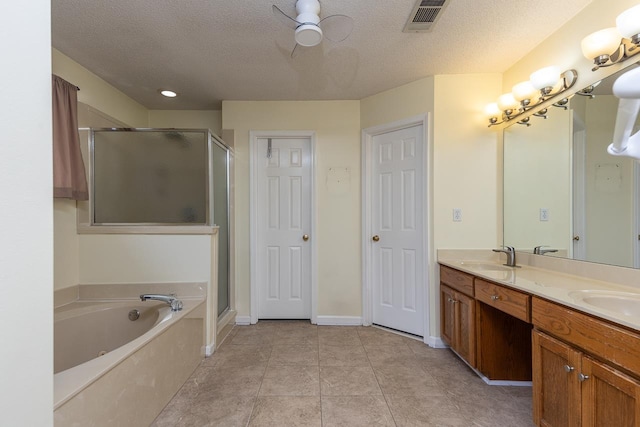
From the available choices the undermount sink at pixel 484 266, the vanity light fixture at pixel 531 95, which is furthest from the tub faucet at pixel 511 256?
the vanity light fixture at pixel 531 95

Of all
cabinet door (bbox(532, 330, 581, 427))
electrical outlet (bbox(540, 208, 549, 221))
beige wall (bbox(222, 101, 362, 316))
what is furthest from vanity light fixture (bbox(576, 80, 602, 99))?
beige wall (bbox(222, 101, 362, 316))

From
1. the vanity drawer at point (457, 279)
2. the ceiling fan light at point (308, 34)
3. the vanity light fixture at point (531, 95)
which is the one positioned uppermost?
the ceiling fan light at point (308, 34)

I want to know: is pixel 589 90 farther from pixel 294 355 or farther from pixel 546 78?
pixel 294 355

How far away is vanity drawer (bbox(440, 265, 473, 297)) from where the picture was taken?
6.55 feet

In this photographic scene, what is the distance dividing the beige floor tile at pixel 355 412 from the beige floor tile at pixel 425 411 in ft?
0.19

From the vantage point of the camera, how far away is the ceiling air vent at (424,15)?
1646mm

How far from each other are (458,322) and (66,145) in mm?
3073

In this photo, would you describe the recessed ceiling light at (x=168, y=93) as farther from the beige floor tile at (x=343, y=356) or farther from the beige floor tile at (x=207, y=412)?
the beige floor tile at (x=343, y=356)

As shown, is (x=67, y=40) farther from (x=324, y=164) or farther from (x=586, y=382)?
(x=586, y=382)

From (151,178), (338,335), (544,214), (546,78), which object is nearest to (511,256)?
(544,214)

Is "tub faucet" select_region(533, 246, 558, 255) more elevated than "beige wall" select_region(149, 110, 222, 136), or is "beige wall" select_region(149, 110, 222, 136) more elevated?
"beige wall" select_region(149, 110, 222, 136)

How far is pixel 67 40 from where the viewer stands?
196 cm

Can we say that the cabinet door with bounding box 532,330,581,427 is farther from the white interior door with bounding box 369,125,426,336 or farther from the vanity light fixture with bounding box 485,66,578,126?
the vanity light fixture with bounding box 485,66,578,126

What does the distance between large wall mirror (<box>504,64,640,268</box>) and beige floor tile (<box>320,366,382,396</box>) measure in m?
1.53
